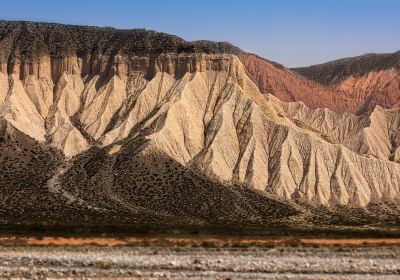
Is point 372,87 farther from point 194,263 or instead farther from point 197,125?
point 194,263

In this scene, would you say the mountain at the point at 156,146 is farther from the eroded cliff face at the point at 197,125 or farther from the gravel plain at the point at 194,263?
the gravel plain at the point at 194,263

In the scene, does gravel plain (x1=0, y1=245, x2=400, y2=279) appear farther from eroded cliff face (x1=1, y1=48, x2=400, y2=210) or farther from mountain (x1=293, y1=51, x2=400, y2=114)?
mountain (x1=293, y1=51, x2=400, y2=114)

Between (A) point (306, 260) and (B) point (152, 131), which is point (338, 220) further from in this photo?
(A) point (306, 260)

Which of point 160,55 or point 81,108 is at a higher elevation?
point 160,55

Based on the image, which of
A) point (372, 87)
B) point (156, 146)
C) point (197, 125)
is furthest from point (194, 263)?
point (372, 87)

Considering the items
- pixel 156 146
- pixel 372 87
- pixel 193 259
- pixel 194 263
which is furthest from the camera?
pixel 372 87

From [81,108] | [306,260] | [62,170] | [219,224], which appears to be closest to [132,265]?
[306,260]
